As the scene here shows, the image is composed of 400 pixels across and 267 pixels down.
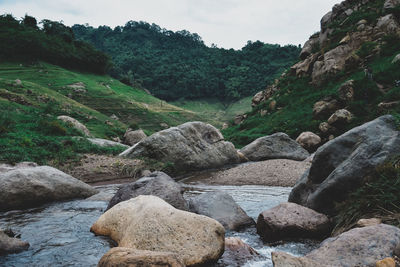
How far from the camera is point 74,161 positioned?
1670 cm

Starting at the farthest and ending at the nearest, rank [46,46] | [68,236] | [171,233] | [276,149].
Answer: [46,46] < [276,149] < [68,236] < [171,233]

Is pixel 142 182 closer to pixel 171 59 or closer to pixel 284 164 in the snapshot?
pixel 284 164

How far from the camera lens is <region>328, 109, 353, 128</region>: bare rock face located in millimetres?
21684

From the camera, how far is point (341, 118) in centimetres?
2189

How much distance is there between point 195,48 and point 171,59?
87.1 ft

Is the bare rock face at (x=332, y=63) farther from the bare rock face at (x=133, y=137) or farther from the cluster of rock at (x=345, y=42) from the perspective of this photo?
the bare rock face at (x=133, y=137)

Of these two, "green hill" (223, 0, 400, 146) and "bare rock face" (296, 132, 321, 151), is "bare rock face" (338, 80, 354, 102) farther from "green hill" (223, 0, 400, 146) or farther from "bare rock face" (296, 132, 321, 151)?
"bare rock face" (296, 132, 321, 151)

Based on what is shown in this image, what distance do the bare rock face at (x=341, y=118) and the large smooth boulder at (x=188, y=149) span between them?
8021 mm

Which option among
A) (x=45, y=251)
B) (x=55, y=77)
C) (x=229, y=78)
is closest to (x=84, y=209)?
(x=45, y=251)

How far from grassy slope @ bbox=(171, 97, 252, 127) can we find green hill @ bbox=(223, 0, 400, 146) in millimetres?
58241

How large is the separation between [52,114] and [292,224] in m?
28.1

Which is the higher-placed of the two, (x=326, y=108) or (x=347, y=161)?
(x=326, y=108)

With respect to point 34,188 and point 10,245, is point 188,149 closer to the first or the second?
point 34,188

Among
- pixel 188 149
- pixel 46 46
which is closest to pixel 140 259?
pixel 188 149
